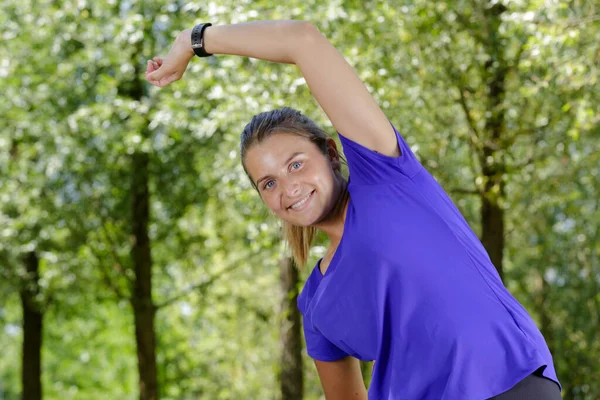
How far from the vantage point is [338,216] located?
2.15m

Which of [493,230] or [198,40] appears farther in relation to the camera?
[493,230]

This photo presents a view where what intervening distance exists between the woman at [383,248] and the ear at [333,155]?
3 centimetres

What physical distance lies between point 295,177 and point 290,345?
671cm

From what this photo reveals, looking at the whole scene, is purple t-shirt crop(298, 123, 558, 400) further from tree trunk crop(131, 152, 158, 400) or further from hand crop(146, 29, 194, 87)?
tree trunk crop(131, 152, 158, 400)

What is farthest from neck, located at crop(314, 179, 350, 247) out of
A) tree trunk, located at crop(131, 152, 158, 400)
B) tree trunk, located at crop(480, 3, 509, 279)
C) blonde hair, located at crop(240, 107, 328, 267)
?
tree trunk, located at crop(131, 152, 158, 400)

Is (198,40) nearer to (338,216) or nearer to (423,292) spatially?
(338,216)

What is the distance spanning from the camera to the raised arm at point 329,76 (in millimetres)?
1894

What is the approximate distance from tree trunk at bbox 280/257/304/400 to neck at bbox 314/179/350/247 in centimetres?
626

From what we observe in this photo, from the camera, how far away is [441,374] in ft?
5.99

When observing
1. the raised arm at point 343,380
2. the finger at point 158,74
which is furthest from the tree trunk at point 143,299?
the finger at point 158,74

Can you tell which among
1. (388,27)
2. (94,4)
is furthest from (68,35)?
(388,27)

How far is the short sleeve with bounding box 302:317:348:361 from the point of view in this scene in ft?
7.65

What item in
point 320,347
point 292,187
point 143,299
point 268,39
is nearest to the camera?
point 268,39

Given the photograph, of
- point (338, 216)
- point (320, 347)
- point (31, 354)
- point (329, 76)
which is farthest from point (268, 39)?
point (31, 354)
